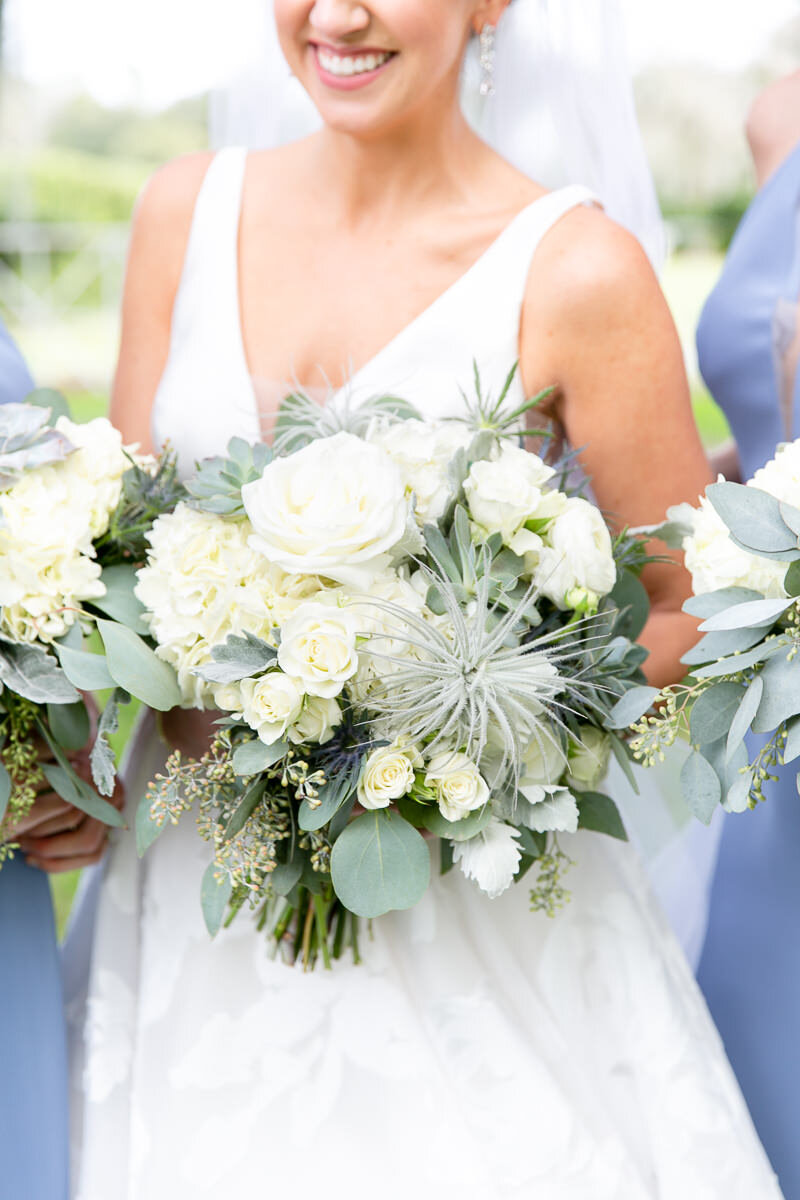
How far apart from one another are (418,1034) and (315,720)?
1.91 feet

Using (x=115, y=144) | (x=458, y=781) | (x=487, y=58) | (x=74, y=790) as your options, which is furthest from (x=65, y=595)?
(x=115, y=144)

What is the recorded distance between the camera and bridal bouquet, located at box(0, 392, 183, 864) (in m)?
1.31

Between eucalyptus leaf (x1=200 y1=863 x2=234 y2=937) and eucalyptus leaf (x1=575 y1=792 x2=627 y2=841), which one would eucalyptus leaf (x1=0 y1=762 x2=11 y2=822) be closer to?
A: eucalyptus leaf (x1=200 y1=863 x2=234 y2=937)

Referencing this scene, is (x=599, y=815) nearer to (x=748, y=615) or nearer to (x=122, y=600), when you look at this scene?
(x=748, y=615)

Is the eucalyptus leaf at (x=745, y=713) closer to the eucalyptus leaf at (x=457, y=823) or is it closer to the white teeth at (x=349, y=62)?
the eucalyptus leaf at (x=457, y=823)

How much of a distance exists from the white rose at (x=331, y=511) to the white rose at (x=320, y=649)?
0.15 ft

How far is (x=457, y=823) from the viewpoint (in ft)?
4.16

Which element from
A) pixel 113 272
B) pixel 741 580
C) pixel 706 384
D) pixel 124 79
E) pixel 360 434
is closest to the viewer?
pixel 741 580

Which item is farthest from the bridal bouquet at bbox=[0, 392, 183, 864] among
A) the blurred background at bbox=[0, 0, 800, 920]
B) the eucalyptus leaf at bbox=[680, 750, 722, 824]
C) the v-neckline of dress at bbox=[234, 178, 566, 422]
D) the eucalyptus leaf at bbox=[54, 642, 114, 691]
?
the blurred background at bbox=[0, 0, 800, 920]

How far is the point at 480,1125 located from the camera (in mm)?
1507

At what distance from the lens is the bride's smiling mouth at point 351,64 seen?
5.36ft

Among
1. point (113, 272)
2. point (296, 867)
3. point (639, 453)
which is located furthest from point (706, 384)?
point (113, 272)

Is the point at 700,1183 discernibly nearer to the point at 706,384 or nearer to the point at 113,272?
the point at 706,384

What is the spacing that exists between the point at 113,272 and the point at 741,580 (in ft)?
34.2
